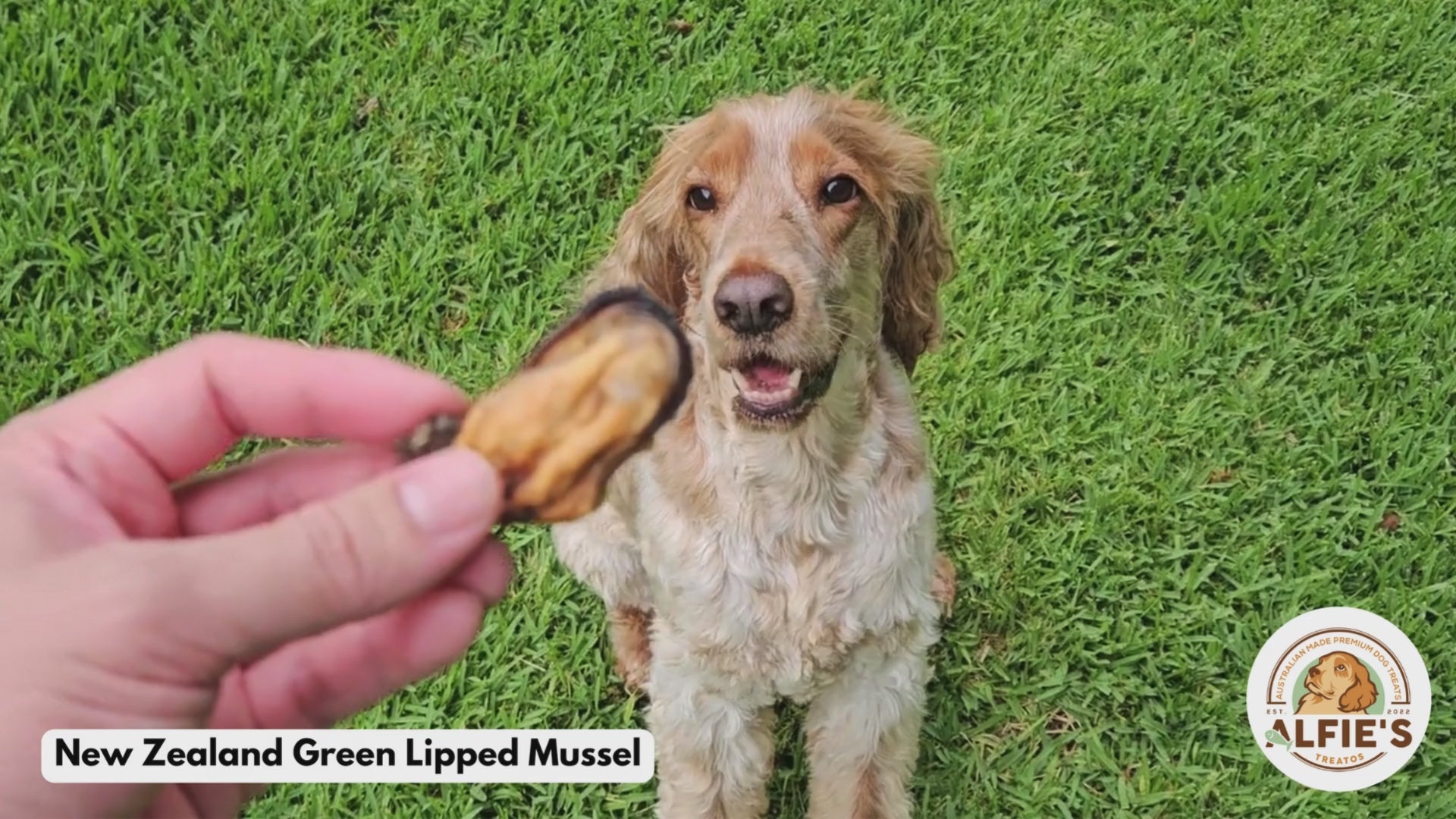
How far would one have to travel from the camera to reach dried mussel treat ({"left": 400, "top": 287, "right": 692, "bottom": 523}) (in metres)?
1.47

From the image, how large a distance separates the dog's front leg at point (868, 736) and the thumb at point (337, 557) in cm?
157

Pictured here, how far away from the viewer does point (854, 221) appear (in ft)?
7.86

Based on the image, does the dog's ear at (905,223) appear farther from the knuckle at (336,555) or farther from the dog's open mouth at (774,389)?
the knuckle at (336,555)

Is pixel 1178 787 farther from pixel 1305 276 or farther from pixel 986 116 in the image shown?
pixel 986 116

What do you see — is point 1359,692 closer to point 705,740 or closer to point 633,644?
point 705,740

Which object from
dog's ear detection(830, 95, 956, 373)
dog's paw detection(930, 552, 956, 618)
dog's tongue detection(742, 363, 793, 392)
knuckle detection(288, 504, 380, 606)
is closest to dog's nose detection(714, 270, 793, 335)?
dog's tongue detection(742, 363, 793, 392)

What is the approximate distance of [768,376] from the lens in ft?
7.16

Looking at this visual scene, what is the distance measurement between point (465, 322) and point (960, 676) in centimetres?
193

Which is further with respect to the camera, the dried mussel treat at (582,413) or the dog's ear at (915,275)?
the dog's ear at (915,275)

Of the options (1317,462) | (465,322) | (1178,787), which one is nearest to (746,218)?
(465,322)

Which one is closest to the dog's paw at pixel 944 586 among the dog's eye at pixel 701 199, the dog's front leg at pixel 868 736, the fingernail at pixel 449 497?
the dog's front leg at pixel 868 736

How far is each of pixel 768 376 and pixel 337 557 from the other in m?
1.06

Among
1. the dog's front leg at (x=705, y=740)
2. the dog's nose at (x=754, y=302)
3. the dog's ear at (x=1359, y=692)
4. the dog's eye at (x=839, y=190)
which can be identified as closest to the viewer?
the dog's nose at (x=754, y=302)

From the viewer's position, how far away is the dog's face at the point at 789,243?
2.11 metres
